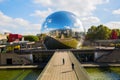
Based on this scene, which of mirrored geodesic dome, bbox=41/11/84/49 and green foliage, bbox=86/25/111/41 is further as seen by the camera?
green foliage, bbox=86/25/111/41

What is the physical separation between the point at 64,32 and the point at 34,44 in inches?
1431

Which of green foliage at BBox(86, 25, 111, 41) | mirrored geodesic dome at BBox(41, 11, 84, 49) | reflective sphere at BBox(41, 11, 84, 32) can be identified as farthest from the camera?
green foliage at BBox(86, 25, 111, 41)

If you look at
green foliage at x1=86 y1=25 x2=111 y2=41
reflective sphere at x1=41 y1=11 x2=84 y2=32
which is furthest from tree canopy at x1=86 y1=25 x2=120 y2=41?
reflective sphere at x1=41 y1=11 x2=84 y2=32

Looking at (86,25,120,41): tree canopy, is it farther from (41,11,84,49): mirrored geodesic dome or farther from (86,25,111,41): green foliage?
(41,11,84,49): mirrored geodesic dome

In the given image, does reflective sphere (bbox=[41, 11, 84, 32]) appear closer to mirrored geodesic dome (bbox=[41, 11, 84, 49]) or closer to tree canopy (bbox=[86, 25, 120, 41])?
mirrored geodesic dome (bbox=[41, 11, 84, 49])

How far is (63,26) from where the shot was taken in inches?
2266

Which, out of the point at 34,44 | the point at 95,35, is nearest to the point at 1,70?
the point at 34,44

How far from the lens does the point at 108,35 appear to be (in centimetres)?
11606

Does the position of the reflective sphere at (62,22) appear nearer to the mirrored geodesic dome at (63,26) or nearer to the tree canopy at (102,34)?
the mirrored geodesic dome at (63,26)

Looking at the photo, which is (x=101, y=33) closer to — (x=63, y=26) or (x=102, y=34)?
(x=102, y=34)

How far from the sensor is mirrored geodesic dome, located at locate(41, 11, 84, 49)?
56594 millimetres

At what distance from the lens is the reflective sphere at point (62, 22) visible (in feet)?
190

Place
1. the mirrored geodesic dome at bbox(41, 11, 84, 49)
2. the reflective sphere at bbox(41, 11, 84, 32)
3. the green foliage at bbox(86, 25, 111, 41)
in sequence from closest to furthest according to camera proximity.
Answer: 1. the mirrored geodesic dome at bbox(41, 11, 84, 49)
2. the reflective sphere at bbox(41, 11, 84, 32)
3. the green foliage at bbox(86, 25, 111, 41)

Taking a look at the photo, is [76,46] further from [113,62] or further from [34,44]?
[34,44]
